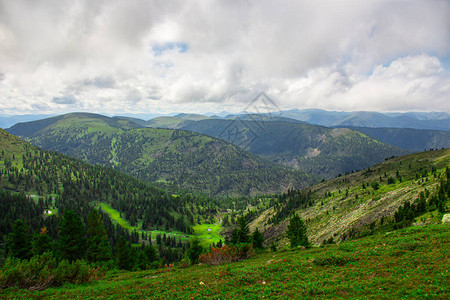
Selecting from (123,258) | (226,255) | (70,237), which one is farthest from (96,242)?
(226,255)

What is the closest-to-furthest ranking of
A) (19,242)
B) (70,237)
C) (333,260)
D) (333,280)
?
(333,280)
(333,260)
(19,242)
(70,237)

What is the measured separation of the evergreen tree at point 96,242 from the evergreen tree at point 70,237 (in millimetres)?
4559

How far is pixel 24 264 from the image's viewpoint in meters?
27.2

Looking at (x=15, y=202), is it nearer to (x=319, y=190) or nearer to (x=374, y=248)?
(x=374, y=248)

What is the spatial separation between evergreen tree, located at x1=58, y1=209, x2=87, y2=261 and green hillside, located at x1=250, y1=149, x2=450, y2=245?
7815 centimetres

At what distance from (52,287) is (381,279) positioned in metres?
41.4

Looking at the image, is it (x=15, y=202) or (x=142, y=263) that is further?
(x=15, y=202)

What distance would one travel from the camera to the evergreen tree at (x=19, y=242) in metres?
53.0

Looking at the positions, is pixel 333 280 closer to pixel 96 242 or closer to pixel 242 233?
pixel 242 233

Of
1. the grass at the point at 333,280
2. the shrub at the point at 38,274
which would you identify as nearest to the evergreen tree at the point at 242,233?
the grass at the point at 333,280

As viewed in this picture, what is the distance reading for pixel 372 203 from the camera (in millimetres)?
87250

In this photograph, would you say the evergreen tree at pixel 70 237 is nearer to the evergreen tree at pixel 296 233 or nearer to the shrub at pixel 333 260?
the shrub at pixel 333 260

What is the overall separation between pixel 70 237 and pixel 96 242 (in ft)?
29.9

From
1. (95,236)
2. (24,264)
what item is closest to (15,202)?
(95,236)
